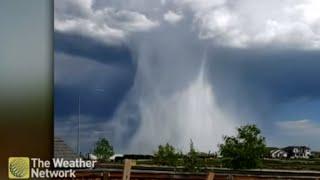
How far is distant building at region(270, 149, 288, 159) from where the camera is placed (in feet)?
10.3

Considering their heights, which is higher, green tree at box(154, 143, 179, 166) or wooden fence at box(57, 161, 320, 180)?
green tree at box(154, 143, 179, 166)

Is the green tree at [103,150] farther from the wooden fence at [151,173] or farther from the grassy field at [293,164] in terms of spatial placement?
the grassy field at [293,164]

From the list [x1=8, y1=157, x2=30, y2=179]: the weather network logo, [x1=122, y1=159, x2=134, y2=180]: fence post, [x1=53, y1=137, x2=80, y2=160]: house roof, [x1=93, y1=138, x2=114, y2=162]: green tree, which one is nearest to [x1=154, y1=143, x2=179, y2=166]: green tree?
[x1=122, y1=159, x2=134, y2=180]: fence post

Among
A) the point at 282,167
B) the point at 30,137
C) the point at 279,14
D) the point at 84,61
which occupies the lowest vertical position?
the point at 282,167

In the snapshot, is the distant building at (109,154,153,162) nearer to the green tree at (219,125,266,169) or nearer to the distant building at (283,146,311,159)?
the green tree at (219,125,266,169)

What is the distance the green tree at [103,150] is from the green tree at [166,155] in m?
0.30

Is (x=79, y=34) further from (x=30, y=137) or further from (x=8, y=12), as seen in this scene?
(x=30, y=137)

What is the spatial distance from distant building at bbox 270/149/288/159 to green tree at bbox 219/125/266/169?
6 cm

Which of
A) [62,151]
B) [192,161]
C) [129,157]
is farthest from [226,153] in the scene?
[62,151]

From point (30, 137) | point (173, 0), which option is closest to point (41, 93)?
point (30, 137)

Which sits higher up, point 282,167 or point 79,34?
point 79,34

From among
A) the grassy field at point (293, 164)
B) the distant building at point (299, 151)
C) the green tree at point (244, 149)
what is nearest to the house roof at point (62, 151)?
the green tree at point (244, 149)

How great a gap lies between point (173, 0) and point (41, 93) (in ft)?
3.41

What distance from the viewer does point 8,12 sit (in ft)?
10.8
